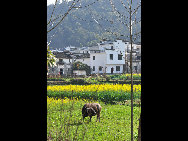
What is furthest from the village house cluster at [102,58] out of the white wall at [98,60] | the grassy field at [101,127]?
the grassy field at [101,127]

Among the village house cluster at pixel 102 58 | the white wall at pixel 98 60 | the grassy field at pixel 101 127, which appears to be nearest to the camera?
the grassy field at pixel 101 127

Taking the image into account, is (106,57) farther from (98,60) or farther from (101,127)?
(101,127)

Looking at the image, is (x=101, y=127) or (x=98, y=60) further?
(x=98, y=60)

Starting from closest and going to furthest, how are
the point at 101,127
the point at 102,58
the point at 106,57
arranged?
1. the point at 101,127
2. the point at 106,57
3. the point at 102,58

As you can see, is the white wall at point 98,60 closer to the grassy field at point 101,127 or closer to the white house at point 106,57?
the white house at point 106,57

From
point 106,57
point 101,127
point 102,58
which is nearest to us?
point 101,127

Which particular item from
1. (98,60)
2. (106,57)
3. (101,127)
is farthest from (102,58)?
(101,127)

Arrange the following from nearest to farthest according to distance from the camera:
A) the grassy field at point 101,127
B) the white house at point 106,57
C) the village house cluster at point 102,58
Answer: the grassy field at point 101,127 < the village house cluster at point 102,58 < the white house at point 106,57

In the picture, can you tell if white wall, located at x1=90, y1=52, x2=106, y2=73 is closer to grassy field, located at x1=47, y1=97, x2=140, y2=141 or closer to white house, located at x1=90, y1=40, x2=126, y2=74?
white house, located at x1=90, y1=40, x2=126, y2=74

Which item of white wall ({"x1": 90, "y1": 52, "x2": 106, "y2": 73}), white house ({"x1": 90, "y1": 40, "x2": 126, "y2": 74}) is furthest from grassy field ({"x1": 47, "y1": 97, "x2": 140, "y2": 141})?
white wall ({"x1": 90, "y1": 52, "x2": 106, "y2": 73})

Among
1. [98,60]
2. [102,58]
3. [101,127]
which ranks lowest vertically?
[101,127]
